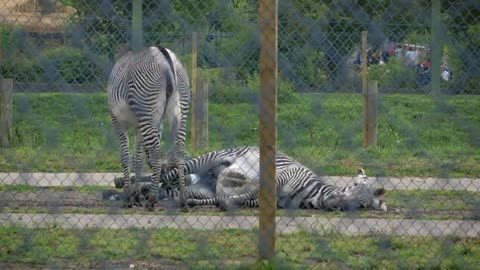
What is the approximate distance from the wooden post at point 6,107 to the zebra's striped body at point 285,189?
206 cm

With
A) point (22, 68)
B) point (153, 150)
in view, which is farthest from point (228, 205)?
point (22, 68)

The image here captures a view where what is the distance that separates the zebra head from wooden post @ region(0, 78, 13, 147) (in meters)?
3.49

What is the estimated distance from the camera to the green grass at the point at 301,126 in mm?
7078

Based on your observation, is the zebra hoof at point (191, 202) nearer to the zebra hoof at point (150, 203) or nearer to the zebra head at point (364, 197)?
the zebra hoof at point (150, 203)

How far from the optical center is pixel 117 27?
698cm

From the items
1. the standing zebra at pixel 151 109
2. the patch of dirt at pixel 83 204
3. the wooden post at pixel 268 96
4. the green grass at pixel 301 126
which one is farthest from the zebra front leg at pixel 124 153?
the wooden post at pixel 268 96

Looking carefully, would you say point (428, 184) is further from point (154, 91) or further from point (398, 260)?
point (398, 260)

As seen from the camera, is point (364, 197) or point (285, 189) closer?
point (364, 197)

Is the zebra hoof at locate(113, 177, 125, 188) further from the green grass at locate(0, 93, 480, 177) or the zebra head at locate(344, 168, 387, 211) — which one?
the zebra head at locate(344, 168, 387, 211)

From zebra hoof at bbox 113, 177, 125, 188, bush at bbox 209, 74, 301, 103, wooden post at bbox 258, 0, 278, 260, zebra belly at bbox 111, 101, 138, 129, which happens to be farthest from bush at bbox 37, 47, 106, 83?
zebra hoof at bbox 113, 177, 125, 188

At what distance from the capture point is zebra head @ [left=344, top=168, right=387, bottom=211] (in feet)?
34.5

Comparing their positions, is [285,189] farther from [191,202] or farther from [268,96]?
[268,96]

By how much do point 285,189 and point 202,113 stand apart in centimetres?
191

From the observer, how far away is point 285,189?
1080 cm
